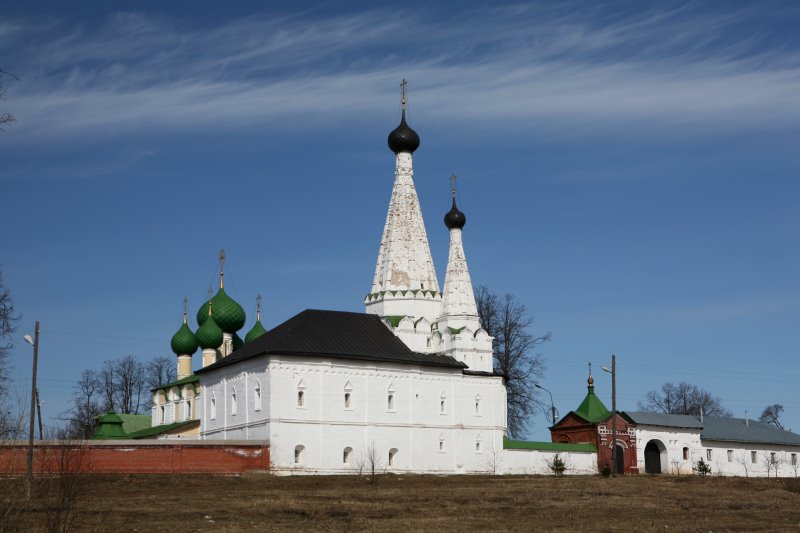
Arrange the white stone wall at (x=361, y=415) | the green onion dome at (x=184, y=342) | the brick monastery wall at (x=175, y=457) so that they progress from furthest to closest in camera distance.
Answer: the green onion dome at (x=184, y=342) → the white stone wall at (x=361, y=415) → the brick monastery wall at (x=175, y=457)

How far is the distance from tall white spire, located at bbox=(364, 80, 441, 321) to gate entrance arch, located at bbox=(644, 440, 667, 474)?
11.4m

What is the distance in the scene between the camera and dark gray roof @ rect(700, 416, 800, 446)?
54.3 metres

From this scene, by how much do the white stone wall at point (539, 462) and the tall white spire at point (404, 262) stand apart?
639 centimetres

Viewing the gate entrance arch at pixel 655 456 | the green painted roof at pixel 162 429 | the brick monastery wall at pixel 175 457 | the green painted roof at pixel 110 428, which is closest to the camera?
the brick monastery wall at pixel 175 457

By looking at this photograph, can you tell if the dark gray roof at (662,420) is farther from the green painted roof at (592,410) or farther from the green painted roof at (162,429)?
the green painted roof at (162,429)

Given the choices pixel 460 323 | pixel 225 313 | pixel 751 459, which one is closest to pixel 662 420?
pixel 751 459

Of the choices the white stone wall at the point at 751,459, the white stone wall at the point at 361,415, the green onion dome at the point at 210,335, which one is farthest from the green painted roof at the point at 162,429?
the white stone wall at the point at 751,459

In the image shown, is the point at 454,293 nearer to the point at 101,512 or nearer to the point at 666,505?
the point at 666,505

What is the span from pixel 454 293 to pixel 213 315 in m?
13.6


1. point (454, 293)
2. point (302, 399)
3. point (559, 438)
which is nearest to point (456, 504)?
point (302, 399)

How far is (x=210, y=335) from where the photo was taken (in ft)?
181

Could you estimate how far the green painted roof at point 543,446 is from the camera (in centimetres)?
4691

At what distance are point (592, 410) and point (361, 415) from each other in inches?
491

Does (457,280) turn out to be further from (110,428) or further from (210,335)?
(110,428)
